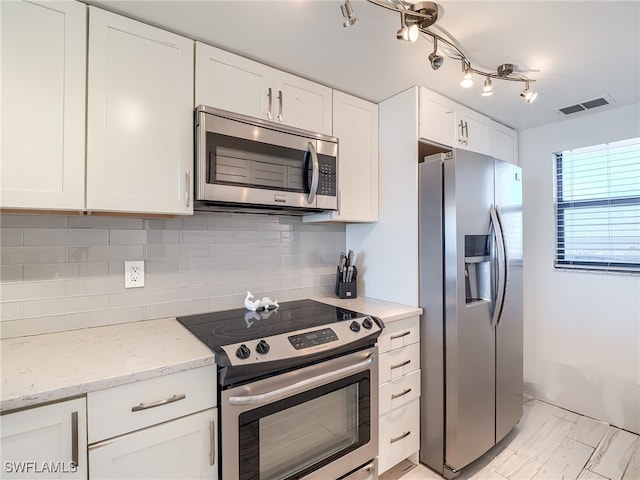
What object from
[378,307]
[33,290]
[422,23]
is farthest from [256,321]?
[422,23]

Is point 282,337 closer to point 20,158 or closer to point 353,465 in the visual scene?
point 353,465

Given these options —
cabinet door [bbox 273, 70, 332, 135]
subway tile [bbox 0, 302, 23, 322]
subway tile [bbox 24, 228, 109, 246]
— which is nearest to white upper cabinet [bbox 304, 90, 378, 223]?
cabinet door [bbox 273, 70, 332, 135]

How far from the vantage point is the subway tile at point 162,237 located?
5.55ft

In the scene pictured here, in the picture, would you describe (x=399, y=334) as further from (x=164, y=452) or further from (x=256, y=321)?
(x=164, y=452)

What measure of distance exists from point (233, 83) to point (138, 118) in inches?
19.7

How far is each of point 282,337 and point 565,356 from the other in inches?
99.1

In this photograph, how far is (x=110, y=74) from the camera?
133 centimetres

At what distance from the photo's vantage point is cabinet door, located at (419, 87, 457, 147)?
2.05 metres

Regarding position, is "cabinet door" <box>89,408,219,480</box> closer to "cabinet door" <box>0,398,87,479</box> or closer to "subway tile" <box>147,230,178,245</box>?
"cabinet door" <box>0,398,87,479</box>

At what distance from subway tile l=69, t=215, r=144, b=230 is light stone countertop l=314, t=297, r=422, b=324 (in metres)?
1.23

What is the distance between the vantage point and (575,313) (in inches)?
101

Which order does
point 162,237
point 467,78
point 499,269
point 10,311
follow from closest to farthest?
point 10,311
point 467,78
point 162,237
point 499,269

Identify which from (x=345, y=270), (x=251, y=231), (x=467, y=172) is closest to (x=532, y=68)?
(x=467, y=172)

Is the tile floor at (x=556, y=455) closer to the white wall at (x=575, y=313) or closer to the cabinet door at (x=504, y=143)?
the white wall at (x=575, y=313)
